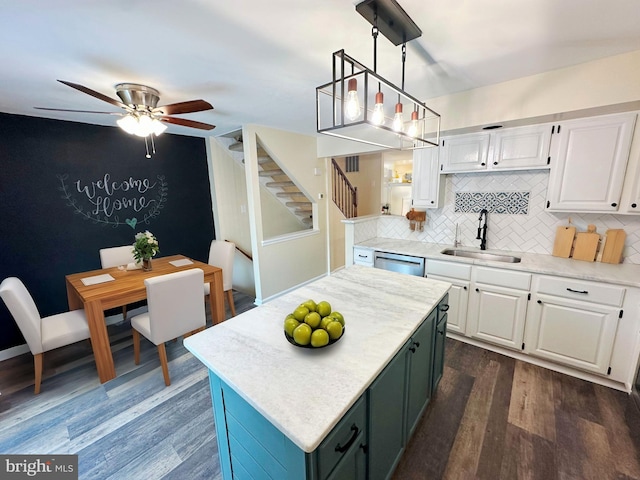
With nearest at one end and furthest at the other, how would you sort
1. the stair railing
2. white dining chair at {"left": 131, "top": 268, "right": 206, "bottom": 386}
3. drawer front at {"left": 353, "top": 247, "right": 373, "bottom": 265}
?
white dining chair at {"left": 131, "top": 268, "right": 206, "bottom": 386} < drawer front at {"left": 353, "top": 247, "right": 373, "bottom": 265} < the stair railing

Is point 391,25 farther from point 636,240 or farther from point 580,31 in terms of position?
point 636,240

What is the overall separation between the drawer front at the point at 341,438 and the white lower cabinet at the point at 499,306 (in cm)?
197

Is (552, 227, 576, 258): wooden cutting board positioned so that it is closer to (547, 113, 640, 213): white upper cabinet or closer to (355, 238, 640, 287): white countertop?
(355, 238, 640, 287): white countertop

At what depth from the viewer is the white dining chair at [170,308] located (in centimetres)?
206

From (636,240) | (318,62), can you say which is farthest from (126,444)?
(636,240)

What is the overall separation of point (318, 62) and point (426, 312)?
5.53 ft

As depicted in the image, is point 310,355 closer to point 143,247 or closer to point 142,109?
point 142,109

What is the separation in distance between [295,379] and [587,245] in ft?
9.35

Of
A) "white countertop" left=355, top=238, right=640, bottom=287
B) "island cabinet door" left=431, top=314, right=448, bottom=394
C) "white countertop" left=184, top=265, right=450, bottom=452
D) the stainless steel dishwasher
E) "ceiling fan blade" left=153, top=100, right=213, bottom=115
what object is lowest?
"island cabinet door" left=431, top=314, right=448, bottom=394

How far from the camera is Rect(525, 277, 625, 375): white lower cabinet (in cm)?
196

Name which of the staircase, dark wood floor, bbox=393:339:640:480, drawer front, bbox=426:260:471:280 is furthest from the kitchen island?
the staircase

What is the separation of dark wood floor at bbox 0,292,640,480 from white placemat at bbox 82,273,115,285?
2.60 feet

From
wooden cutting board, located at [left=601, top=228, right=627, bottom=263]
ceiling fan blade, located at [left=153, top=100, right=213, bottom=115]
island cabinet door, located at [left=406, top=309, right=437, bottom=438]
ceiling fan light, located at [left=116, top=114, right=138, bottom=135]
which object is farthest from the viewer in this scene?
wooden cutting board, located at [left=601, top=228, right=627, bottom=263]

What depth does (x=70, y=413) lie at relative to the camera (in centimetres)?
192
